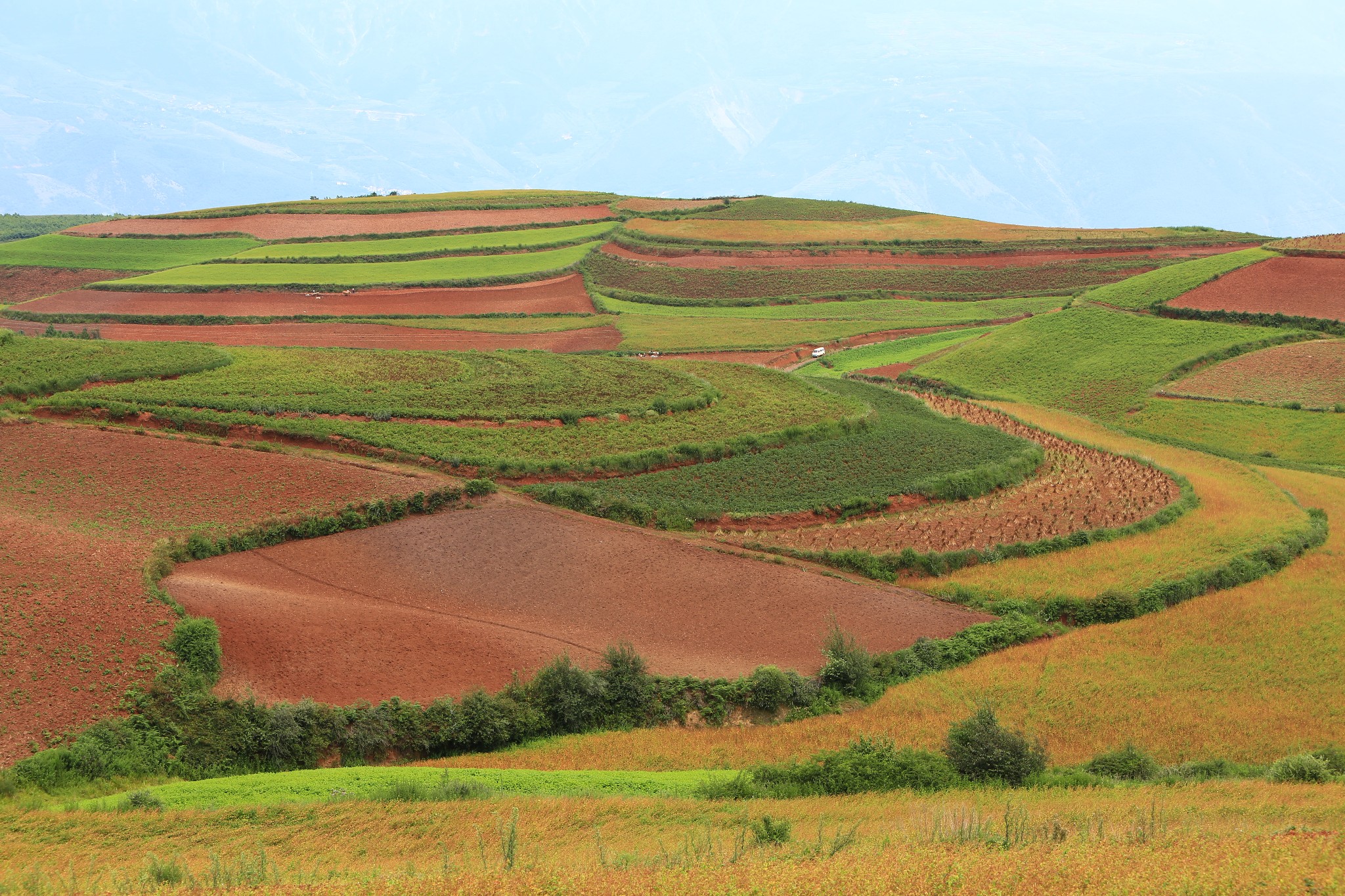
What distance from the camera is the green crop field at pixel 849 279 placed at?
306 feet

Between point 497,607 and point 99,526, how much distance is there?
11.9 metres

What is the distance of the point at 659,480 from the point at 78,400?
22330 mm

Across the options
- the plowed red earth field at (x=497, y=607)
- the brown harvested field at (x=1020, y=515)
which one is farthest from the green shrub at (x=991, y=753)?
the brown harvested field at (x=1020, y=515)

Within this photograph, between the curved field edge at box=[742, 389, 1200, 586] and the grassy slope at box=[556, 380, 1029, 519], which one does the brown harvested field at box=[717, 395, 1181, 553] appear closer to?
the curved field edge at box=[742, 389, 1200, 586]

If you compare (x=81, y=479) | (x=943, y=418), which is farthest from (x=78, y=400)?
(x=943, y=418)

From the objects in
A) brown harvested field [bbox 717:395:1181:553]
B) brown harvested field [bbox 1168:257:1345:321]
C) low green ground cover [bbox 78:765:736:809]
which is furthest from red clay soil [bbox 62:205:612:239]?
low green ground cover [bbox 78:765:736:809]

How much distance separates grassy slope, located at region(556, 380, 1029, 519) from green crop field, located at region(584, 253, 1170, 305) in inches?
1761

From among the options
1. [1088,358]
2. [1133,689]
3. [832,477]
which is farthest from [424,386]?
[1088,358]

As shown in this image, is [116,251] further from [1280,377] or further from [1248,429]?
[1280,377]

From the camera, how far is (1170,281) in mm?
80625

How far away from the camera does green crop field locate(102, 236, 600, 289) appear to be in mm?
87750

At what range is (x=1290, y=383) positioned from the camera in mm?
61625

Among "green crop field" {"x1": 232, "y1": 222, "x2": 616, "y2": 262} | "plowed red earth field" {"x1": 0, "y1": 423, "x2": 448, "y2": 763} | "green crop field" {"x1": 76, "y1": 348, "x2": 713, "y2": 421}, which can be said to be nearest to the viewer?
"plowed red earth field" {"x1": 0, "y1": 423, "x2": 448, "y2": 763}

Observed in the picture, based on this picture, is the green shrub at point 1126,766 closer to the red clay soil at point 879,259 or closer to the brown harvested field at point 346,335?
the brown harvested field at point 346,335
